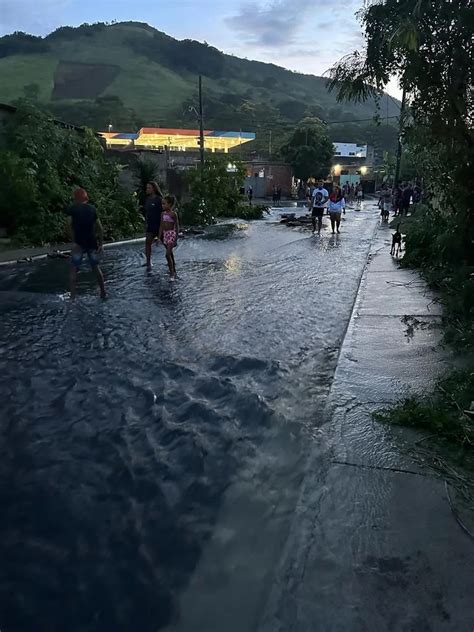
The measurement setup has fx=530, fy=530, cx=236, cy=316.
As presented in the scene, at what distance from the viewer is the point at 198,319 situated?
768 centimetres

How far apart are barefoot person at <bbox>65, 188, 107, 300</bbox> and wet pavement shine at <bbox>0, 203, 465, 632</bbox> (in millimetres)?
810

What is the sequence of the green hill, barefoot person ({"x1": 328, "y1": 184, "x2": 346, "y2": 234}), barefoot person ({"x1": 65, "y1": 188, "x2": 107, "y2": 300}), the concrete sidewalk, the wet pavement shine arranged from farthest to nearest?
the green hill → barefoot person ({"x1": 328, "y1": 184, "x2": 346, "y2": 234}) → barefoot person ({"x1": 65, "y1": 188, "x2": 107, "y2": 300}) → the wet pavement shine → the concrete sidewalk

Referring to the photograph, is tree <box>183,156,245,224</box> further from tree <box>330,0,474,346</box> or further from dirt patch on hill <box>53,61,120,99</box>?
dirt patch on hill <box>53,61,120,99</box>

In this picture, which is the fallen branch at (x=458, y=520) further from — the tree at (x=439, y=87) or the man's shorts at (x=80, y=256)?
the man's shorts at (x=80, y=256)

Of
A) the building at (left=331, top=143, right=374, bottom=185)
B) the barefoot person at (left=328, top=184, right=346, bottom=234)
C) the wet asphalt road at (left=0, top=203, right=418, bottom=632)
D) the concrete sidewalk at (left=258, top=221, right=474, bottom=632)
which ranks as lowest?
the wet asphalt road at (left=0, top=203, right=418, bottom=632)

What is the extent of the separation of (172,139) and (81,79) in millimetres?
117754

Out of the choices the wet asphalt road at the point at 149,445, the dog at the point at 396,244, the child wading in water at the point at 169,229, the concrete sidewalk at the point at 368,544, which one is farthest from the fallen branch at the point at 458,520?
the dog at the point at 396,244

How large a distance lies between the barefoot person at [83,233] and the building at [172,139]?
182 feet

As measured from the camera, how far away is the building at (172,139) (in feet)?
208

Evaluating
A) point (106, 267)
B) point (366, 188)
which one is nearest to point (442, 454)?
point (106, 267)

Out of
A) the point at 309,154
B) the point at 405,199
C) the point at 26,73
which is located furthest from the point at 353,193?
the point at 26,73

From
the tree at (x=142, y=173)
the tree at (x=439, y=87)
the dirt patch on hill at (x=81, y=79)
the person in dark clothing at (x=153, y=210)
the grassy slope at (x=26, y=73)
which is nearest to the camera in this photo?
the tree at (x=439, y=87)

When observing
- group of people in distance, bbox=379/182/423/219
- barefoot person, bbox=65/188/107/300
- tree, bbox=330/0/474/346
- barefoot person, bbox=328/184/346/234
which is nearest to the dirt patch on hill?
group of people in distance, bbox=379/182/423/219

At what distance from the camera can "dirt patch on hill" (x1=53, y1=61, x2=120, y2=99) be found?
496 feet
